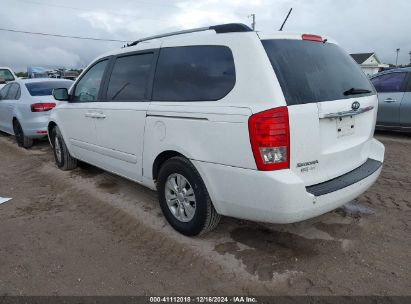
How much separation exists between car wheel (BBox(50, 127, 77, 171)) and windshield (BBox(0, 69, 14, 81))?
414 inches

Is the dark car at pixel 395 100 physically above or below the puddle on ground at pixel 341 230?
above

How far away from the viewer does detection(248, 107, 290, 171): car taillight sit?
2.70 meters

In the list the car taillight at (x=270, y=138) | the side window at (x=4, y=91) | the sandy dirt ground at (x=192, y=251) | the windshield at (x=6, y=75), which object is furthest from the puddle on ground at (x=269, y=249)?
Result: the windshield at (x=6, y=75)

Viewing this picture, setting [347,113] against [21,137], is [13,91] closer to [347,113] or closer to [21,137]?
[21,137]

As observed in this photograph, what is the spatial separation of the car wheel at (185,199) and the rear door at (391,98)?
629 cm

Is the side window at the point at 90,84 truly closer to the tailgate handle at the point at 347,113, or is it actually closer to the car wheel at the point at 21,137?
the tailgate handle at the point at 347,113

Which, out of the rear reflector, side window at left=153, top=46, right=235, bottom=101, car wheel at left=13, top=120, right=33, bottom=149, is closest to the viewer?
side window at left=153, top=46, right=235, bottom=101

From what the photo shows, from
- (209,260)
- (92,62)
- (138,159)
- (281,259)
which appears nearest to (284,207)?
(281,259)

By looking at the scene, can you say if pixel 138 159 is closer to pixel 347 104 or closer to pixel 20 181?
pixel 347 104

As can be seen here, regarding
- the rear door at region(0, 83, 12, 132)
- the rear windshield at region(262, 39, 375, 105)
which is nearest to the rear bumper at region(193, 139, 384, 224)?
the rear windshield at region(262, 39, 375, 105)

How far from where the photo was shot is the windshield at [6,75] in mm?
14875

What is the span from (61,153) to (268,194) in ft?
14.3

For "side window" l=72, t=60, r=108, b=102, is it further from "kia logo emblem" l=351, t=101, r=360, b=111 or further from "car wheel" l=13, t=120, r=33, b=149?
"car wheel" l=13, t=120, r=33, b=149

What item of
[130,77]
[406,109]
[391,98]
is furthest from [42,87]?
[406,109]
